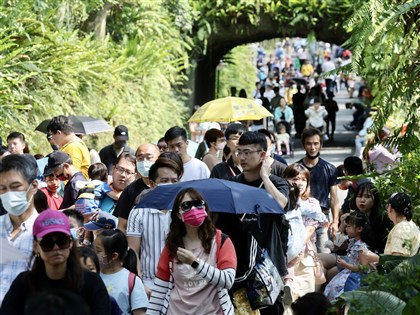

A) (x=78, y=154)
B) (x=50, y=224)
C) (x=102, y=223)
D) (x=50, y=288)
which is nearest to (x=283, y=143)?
(x=78, y=154)

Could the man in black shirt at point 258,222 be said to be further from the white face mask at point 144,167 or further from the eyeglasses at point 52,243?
the eyeglasses at point 52,243

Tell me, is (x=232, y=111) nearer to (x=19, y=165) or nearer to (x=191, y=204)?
(x=191, y=204)

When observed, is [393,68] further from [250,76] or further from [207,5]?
[250,76]

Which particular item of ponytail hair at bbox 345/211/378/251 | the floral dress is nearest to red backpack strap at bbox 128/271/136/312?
the floral dress

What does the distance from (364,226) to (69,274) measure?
4876mm

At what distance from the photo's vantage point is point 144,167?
10.8 m

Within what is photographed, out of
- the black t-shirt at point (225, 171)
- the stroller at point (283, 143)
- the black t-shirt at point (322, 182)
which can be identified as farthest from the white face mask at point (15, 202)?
the stroller at point (283, 143)

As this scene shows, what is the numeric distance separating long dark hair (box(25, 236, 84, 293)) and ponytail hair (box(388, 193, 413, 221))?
401 cm

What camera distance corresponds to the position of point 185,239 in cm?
799

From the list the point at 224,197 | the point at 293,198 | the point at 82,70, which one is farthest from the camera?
the point at 82,70

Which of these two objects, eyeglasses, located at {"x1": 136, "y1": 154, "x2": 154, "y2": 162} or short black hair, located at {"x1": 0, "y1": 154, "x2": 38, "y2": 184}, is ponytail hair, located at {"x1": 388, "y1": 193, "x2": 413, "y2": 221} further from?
short black hair, located at {"x1": 0, "y1": 154, "x2": 38, "y2": 184}

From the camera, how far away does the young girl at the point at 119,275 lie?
776 cm

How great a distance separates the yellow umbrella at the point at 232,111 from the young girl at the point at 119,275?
26.2ft

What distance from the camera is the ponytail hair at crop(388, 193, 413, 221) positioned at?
955 centimetres
